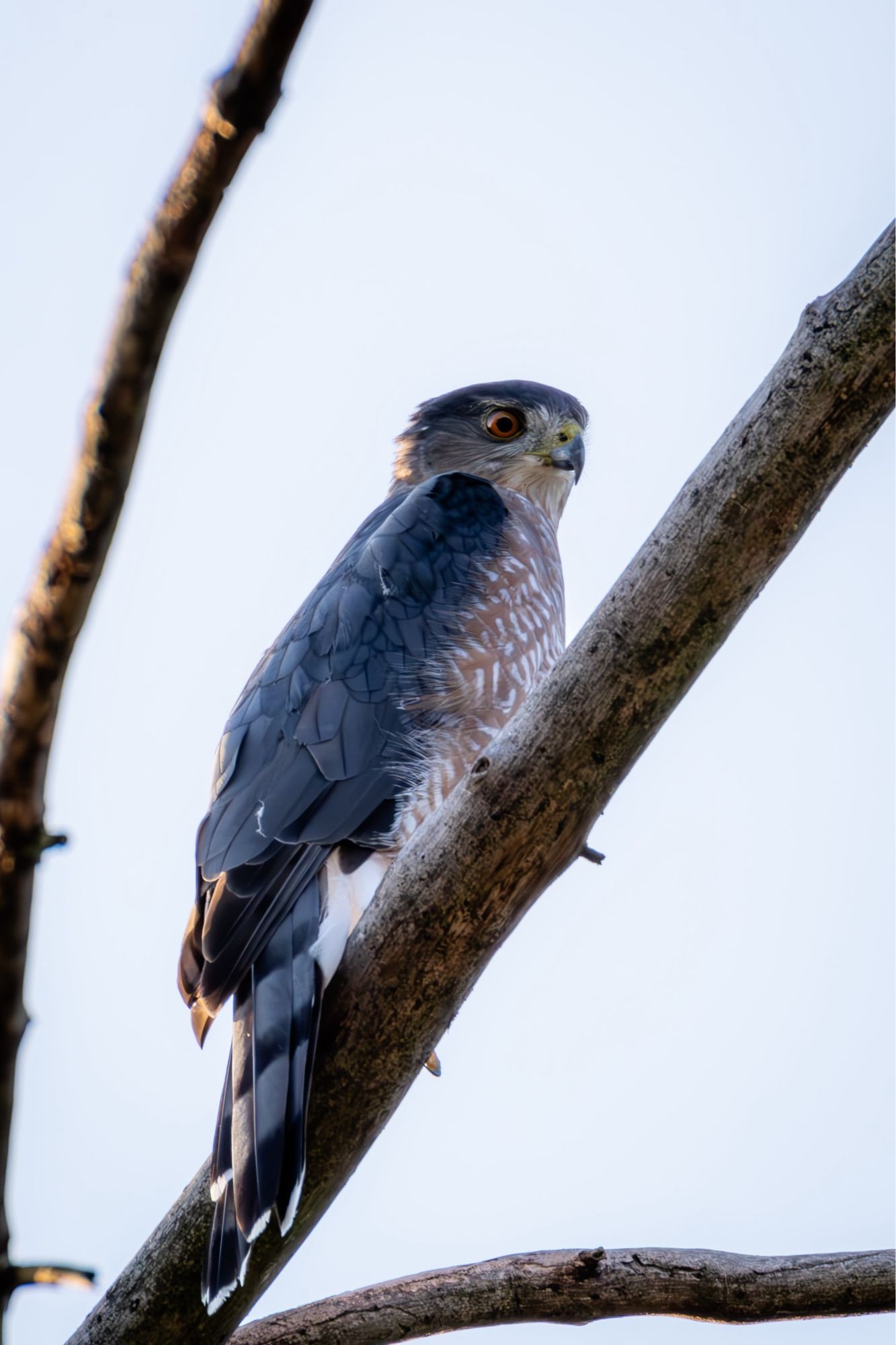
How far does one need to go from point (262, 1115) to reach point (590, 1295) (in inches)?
41.3

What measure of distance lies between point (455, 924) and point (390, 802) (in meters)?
1.22

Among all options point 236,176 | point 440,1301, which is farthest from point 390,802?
point 236,176

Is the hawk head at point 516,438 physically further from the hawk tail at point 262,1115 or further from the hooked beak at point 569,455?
the hawk tail at point 262,1115

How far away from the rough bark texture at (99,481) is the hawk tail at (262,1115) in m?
1.24

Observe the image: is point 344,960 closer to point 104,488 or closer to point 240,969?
point 240,969

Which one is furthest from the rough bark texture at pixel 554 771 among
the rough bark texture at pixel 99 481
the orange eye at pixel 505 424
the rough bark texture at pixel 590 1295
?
the orange eye at pixel 505 424

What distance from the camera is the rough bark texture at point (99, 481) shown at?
5.30ft

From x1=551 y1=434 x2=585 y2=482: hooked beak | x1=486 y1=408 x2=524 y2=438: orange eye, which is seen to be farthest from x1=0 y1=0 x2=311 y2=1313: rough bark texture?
x1=486 y1=408 x2=524 y2=438: orange eye

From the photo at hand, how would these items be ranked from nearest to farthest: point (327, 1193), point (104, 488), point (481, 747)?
point (104, 488), point (327, 1193), point (481, 747)

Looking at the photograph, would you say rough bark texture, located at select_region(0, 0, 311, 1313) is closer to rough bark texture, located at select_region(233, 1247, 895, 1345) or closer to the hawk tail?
the hawk tail

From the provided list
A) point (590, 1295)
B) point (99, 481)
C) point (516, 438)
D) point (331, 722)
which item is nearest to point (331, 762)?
point (331, 722)

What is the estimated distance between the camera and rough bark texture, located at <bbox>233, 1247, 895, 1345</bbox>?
3312 mm

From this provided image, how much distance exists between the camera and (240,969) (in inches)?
140

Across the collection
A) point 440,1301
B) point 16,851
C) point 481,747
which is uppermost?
point 481,747
